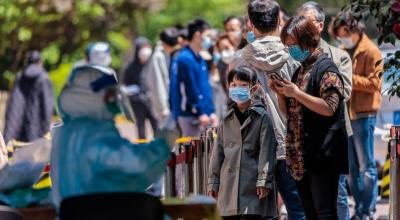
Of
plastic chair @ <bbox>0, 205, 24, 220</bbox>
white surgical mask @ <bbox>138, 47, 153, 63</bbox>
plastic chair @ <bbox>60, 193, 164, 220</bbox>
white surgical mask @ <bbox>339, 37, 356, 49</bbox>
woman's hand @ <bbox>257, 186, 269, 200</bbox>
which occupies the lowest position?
woman's hand @ <bbox>257, 186, 269, 200</bbox>

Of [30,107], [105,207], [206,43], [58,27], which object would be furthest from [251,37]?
[58,27]

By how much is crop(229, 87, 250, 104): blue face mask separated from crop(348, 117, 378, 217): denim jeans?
2.82m

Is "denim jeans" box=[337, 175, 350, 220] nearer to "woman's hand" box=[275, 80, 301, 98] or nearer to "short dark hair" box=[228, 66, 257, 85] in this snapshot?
"short dark hair" box=[228, 66, 257, 85]

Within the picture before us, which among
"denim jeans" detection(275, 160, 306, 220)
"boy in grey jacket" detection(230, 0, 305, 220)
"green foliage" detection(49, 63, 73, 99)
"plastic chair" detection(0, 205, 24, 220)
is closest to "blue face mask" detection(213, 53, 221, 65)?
"boy in grey jacket" detection(230, 0, 305, 220)

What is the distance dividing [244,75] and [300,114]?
0.72m

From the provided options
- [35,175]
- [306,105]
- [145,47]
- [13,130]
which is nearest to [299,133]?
[306,105]

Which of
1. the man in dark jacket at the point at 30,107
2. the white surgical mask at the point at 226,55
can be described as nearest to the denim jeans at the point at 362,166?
the white surgical mask at the point at 226,55

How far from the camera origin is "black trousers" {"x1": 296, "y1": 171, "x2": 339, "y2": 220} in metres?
9.64

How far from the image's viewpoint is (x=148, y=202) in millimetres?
7309

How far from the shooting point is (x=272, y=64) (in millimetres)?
10656

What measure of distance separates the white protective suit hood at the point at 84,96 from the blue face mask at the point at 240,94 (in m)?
2.66

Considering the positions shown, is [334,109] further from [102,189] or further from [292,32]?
[102,189]

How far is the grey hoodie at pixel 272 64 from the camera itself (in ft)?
34.9

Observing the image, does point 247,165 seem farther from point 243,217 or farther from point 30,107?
point 30,107
